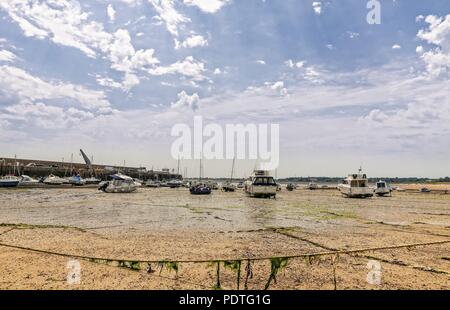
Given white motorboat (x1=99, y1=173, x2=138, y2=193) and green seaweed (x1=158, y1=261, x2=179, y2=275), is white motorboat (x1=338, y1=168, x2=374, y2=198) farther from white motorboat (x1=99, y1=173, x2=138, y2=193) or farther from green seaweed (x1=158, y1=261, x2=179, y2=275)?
green seaweed (x1=158, y1=261, x2=179, y2=275)

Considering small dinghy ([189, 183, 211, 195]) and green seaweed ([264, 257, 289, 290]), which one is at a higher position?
green seaweed ([264, 257, 289, 290])

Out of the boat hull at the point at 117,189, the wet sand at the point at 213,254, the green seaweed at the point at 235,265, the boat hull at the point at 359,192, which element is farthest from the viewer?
the boat hull at the point at 117,189

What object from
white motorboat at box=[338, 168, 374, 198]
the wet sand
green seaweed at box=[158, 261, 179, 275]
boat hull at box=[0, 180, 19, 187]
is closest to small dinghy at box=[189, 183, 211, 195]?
white motorboat at box=[338, 168, 374, 198]

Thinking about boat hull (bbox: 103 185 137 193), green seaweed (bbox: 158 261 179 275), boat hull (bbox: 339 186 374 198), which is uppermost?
green seaweed (bbox: 158 261 179 275)

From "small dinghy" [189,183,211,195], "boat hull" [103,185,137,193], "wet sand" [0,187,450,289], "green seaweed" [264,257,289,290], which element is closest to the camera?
"wet sand" [0,187,450,289]

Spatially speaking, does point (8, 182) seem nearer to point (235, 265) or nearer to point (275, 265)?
point (235, 265)

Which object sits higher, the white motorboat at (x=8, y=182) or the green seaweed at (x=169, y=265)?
the green seaweed at (x=169, y=265)

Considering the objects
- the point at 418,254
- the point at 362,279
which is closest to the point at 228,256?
the point at 362,279

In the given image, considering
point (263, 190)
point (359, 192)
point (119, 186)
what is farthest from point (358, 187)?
point (119, 186)

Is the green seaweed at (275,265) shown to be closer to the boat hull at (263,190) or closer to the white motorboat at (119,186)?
the boat hull at (263,190)

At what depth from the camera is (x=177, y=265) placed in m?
6.87

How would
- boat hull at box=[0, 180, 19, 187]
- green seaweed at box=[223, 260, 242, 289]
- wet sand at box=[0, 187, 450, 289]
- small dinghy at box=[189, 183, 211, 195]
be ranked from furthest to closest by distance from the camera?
boat hull at box=[0, 180, 19, 187]
small dinghy at box=[189, 183, 211, 195]
green seaweed at box=[223, 260, 242, 289]
wet sand at box=[0, 187, 450, 289]

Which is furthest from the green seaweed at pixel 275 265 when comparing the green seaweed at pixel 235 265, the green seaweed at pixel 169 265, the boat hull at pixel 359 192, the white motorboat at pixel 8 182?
the white motorboat at pixel 8 182
